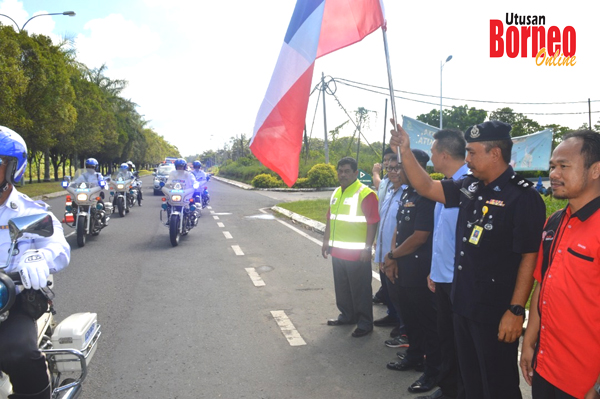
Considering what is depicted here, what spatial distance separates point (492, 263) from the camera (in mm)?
2664

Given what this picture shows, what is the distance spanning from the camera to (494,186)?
2.72 m

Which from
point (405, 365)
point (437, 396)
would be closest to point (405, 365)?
point (405, 365)

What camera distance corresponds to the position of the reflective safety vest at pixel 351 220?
496 centimetres

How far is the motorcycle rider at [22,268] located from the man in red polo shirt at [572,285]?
93.6 inches

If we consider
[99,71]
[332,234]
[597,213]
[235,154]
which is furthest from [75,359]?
[235,154]

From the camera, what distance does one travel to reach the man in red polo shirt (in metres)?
2.03

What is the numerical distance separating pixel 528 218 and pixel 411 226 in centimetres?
161

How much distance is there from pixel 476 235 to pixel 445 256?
0.77 m

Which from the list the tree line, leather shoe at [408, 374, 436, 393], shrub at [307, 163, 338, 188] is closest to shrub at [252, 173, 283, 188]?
shrub at [307, 163, 338, 188]

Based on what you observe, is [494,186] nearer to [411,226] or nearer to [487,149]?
[487,149]

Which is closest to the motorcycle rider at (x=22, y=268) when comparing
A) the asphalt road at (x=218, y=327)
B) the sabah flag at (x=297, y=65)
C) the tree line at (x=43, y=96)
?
the asphalt road at (x=218, y=327)

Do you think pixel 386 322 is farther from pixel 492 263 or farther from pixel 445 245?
pixel 492 263

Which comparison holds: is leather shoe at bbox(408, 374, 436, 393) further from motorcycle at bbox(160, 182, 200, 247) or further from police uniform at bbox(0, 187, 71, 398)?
motorcycle at bbox(160, 182, 200, 247)

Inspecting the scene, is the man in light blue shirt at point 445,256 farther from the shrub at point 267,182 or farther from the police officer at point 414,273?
the shrub at point 267,182
